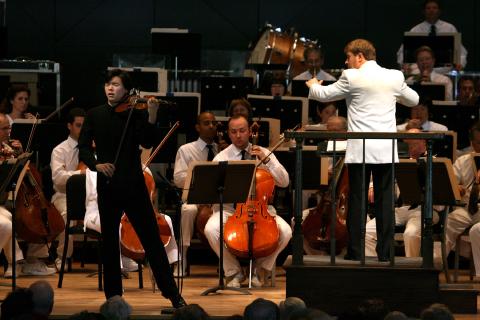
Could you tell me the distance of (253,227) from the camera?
8.62 metres

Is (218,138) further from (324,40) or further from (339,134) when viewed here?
(324,40)

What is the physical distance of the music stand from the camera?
27.1 ft

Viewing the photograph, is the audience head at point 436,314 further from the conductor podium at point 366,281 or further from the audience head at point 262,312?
the conductor podium at point 366,281

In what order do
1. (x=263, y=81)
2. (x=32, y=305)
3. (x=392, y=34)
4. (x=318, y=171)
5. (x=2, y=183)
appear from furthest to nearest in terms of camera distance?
(x=392, y=34), (x=263, y=81), (x=318, y=171), (x=2, y=183), (x=32, y=305)

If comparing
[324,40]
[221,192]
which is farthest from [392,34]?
[221,192]

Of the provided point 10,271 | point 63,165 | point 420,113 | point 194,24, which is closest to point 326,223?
point 420,113

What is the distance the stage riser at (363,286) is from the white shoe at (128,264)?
2201mm

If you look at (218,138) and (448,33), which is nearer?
(218,138)

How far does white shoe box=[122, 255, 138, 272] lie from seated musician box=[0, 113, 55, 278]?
0.62 meters

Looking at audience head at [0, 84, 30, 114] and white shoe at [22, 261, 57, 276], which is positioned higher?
audience head at [0, 84, 30, 114]

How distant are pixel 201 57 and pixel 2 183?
6339 mm

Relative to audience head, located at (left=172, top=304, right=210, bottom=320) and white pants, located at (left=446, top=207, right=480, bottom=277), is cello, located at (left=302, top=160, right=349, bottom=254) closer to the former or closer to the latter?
white pants, located at (left=446, top=207, right=480, bottom=277)

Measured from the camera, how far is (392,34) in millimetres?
15352

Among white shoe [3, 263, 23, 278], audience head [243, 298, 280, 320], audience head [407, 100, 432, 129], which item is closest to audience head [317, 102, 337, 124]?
audience head [407, 100, 432, 129]
